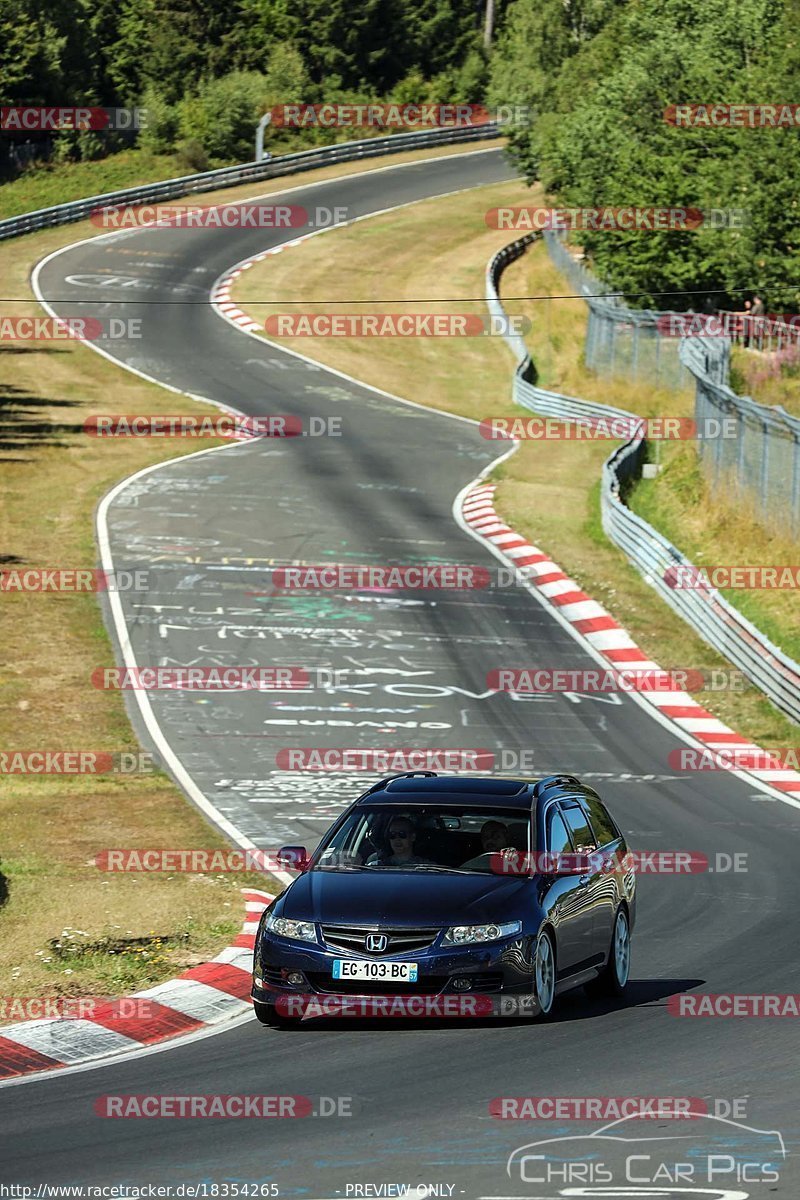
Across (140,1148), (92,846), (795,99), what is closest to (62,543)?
(92,846)

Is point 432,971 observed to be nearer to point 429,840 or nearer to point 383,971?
point 383,971

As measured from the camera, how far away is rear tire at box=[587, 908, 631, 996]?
13125 mm

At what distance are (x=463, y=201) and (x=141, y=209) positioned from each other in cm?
1422

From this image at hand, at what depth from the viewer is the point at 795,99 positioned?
50969mm

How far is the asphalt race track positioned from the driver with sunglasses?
1140 mm

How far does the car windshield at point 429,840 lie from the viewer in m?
12.4

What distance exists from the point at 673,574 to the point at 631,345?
19.0 m

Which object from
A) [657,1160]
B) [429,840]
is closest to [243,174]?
[429,840]

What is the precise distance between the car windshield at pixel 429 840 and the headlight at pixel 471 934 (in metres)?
0.81

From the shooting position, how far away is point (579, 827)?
44.1ft

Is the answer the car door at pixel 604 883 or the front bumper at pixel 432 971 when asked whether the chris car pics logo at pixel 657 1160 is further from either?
the car door at pixel 604 883

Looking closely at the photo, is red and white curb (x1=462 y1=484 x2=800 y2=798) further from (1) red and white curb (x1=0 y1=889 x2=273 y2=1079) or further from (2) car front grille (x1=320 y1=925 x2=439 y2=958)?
(2) car front grille (x1=320 y1=925 x2=439 y2=958)

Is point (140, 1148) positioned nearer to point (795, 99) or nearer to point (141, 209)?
point (795, 99)

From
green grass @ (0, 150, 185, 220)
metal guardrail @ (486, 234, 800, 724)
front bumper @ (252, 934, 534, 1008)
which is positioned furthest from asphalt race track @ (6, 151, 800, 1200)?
green grass @ (0, 150, 185, 220)
